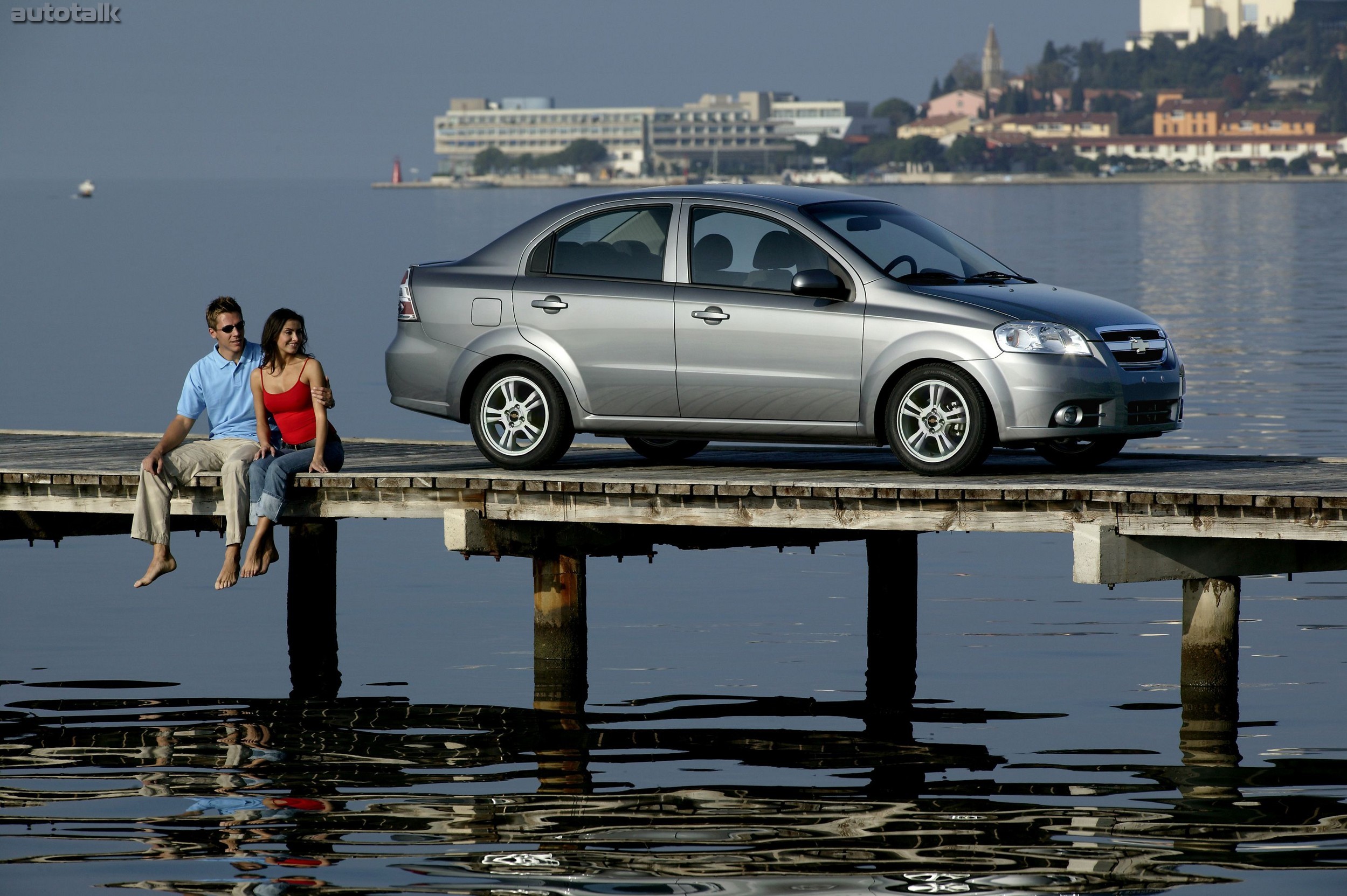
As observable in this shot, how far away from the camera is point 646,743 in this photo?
13273mm

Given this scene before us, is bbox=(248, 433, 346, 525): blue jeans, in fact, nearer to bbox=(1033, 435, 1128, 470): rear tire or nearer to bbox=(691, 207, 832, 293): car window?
bbox=(691, 207, 832, 293): car window

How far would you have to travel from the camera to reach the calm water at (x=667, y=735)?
10.4 m

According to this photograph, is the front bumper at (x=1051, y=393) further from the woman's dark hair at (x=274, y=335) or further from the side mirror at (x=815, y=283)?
the woman's dark hair at (x=274, y=335)

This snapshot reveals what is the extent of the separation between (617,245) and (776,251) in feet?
3.35

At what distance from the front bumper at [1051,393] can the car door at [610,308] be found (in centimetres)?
192

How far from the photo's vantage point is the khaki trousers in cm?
1343

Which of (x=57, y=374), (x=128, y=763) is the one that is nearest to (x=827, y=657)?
(x=128, y=763)

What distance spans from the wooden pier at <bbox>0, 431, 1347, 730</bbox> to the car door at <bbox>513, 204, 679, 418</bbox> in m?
0.56

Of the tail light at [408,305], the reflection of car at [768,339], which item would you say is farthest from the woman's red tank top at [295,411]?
the tail light at [408,305]

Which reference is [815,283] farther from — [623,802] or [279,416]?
[279,416]

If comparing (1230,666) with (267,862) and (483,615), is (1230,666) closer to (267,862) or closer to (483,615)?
(267,862)

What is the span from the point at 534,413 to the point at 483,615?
540 centimetres

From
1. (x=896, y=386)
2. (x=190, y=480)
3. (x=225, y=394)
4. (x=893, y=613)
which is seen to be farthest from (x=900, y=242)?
(x=190, y=480)

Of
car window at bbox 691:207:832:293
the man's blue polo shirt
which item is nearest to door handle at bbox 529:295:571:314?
car window at bbox 691:207:832:293
